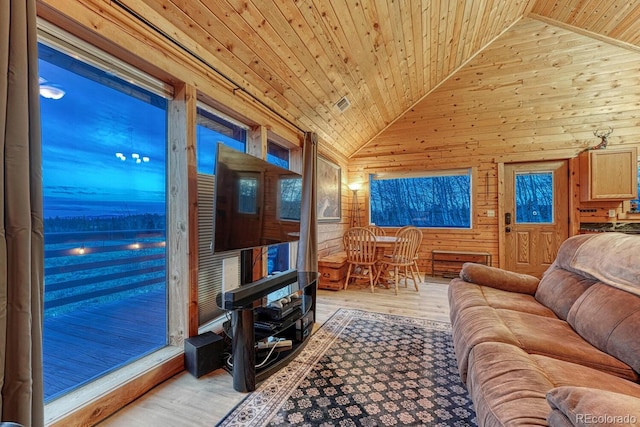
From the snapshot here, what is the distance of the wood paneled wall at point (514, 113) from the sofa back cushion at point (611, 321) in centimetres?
357

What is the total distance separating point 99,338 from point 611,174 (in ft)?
20.1

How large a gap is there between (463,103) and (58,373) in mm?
5849

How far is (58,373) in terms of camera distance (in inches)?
57.0

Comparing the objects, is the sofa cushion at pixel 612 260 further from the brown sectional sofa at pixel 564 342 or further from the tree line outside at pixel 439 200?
the tree line outside at pixel 439 200

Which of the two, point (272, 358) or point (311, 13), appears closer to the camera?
point (272, 358)

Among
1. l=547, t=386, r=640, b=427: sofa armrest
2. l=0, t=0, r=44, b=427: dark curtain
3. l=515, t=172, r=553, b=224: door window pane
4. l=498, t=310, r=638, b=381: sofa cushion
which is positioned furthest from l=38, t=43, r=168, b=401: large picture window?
l=515, t=172, r=553, b=224: door window pane

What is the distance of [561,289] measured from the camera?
5.95 feet

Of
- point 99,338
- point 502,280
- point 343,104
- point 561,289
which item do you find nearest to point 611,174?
point 502,280

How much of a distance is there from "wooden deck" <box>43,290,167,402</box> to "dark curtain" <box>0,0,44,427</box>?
1.60 ft

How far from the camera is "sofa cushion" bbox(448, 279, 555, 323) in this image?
5.95ft

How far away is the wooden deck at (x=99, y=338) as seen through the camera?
1426 mm

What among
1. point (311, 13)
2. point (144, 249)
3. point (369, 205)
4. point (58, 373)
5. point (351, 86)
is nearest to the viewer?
point (58, 373)

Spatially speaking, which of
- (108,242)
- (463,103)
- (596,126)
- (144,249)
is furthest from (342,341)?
(596,126)

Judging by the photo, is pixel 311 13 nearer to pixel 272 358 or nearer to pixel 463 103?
pixel 272 358
